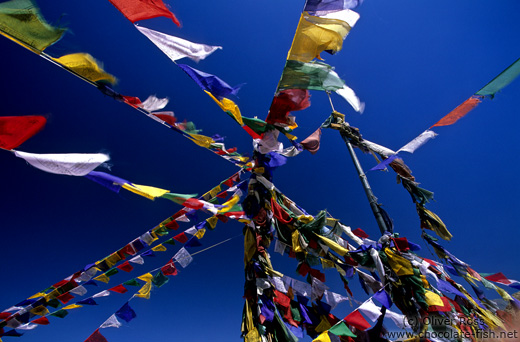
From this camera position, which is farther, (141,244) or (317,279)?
(141,244)

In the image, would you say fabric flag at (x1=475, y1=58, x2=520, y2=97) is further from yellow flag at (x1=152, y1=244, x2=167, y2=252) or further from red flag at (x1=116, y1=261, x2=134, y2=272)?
A: red flag at (x1=116, y1=261, x2=134, y2=272)

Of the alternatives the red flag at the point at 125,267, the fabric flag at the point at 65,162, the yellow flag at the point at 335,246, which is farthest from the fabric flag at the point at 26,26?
the red flag at the point at 125,267

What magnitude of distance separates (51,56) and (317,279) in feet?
13.0

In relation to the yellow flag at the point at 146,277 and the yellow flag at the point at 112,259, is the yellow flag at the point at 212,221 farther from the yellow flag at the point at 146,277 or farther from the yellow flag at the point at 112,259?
the yellow flag at the point at 112,259

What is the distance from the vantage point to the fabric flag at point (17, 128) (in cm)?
166

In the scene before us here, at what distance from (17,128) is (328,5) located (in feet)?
9.09

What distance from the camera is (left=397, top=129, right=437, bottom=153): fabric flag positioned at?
3.41 metres

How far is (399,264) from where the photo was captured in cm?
244

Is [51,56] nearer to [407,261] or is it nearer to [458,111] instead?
[407,261]

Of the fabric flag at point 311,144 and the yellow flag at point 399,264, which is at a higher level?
the fabric flag at point 311,144

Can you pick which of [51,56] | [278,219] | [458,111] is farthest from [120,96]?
[458,111]

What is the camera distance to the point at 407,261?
2.42m

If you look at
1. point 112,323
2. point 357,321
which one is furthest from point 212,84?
point 112,323

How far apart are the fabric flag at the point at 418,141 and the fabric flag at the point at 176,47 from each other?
3014 mm
